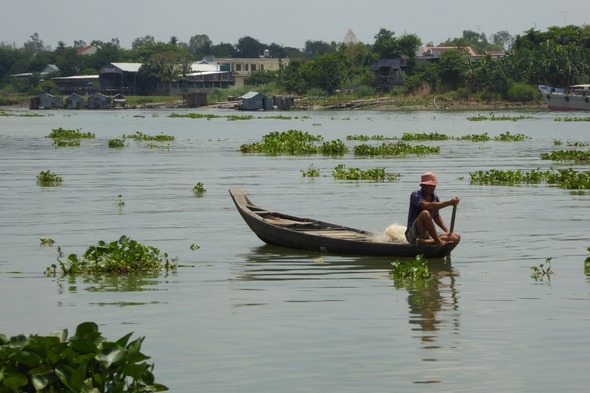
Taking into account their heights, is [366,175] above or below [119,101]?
below

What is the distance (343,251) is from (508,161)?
2286cm

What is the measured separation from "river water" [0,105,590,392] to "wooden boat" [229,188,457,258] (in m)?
0.22

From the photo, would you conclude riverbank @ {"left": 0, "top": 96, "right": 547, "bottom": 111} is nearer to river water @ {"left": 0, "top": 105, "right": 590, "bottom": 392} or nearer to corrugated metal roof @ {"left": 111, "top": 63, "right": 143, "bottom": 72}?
corrugated metal roof @ {"left": 111, "top": 63, "right": 143, "bottom": 72}

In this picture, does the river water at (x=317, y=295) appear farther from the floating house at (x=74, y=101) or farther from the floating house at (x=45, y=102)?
the floating house at (x=74, y=101)

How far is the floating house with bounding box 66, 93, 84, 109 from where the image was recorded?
15500 centimetres

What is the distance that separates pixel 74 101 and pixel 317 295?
146302 millimetres

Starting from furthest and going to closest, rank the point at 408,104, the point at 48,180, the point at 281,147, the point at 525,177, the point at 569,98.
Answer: the point at 408,104, the point at 569,98, the point at 281,147, the point at 48,180, the point at 525,177

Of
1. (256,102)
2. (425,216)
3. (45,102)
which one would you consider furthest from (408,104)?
(425,216)

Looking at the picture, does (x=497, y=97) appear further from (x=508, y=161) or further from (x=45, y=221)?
(x=45, y=221)

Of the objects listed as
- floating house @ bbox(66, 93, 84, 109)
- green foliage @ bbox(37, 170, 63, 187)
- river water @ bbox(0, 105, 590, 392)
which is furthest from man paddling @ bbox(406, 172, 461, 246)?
floating house @ bbox(66, 93, 84, 109)

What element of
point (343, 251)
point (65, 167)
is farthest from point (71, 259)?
point (65, 167)

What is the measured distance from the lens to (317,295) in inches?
532

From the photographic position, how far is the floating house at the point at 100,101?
15262cm

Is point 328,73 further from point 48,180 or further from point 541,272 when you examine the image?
point 541,272
